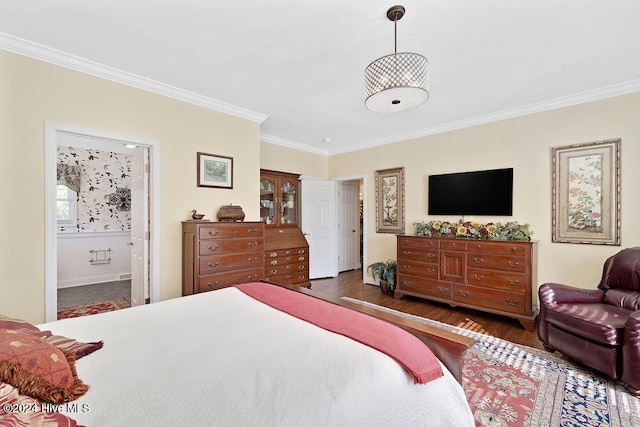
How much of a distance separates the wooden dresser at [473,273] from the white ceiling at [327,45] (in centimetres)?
185

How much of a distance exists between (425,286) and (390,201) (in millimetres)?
1637

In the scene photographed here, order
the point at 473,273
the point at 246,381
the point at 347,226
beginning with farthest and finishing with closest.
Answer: the point at 347,226
the point at 473,273
the point at 246,381

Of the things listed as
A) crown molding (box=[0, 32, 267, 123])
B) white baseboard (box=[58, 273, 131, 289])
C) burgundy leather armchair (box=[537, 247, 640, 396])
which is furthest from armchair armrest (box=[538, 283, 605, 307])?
white baseboard (box=[58, 273, 131, 289])

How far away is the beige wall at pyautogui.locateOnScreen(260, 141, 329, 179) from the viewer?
5051 mm

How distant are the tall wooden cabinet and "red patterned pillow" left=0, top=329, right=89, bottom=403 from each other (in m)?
3.43

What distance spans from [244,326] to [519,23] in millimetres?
2800

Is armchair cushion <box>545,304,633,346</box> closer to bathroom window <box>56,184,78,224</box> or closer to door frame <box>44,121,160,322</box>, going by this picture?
door frame <box>44,121,160,322</box>

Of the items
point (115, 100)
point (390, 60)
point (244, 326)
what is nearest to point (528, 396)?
point (244, 326)

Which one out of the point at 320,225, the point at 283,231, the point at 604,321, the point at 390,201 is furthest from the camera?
the point at 320,225

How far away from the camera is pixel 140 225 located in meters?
3.20

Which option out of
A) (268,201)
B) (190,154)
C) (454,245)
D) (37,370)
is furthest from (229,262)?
(454,245)

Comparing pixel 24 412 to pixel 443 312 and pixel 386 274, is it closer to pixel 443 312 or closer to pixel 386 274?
pixel 443 312

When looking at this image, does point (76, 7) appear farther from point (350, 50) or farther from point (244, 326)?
point (244, 326)

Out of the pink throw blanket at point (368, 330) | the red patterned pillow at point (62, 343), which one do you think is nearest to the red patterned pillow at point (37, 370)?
the red patterned pillow at point (62, 343)
